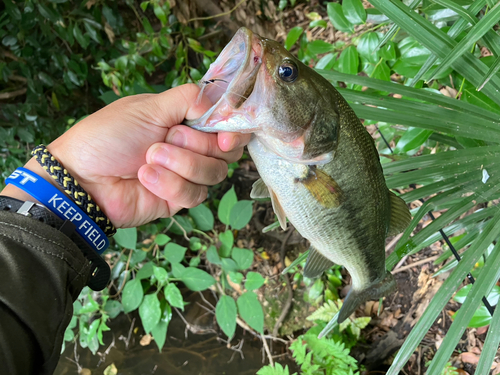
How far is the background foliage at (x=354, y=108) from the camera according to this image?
3.67 feet

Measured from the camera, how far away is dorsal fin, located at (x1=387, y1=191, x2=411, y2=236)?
1.18 meters

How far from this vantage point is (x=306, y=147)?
0.97 m

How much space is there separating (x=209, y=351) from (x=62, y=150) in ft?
7.61

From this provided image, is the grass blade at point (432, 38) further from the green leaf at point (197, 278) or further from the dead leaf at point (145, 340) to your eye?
the dead leaf at point (145, 340)

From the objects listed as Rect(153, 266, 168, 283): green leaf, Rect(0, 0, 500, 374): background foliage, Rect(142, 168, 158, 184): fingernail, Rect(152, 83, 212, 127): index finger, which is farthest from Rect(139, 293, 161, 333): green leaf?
Rect(152, 83, 212, 127): index finger

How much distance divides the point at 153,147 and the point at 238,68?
0.39m

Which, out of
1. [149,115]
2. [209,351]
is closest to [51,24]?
[149,115]

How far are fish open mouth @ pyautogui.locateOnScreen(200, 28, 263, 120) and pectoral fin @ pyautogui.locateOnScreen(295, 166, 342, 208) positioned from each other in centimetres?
32

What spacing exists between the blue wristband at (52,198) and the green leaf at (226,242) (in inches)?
50.1

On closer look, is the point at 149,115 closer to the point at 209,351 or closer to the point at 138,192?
the point at 138,192

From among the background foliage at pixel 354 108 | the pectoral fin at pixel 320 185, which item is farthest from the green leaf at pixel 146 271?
the pectoral fin at pixel 320 185

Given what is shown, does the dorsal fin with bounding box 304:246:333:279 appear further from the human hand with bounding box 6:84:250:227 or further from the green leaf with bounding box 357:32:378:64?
the green leaf with bounding box 357:32:378:64

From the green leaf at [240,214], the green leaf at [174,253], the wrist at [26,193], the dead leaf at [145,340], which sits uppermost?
the wrist at [26,193]

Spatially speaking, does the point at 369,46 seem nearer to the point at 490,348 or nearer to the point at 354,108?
the point at 354,108
